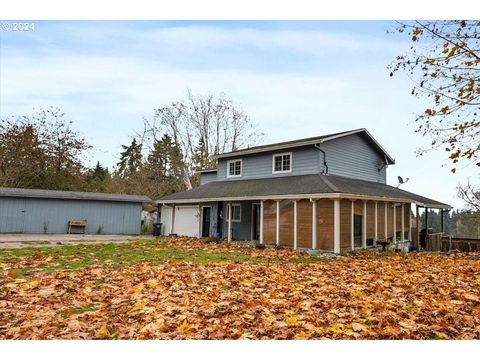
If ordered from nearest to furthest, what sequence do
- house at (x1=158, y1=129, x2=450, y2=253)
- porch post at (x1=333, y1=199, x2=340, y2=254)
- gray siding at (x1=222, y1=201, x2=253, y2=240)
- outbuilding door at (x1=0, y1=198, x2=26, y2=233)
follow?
porch post at (x1=333, y1=199, x2=340, y2=254), house at (x1=158, y1=129, x2=450, y2=253), gray siding at (x1=222, y1=201, x2=253, y2=240), outbuilding door at (x1=0, y1=198, x2=26, y2=233)

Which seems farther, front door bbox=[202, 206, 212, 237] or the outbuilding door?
front door bbox=[202, 206, 212, 237]

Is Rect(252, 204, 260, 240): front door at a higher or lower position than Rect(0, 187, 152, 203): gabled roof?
lower

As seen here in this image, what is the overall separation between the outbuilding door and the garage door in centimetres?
890

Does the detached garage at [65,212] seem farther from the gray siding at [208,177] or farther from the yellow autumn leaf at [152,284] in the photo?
the yellow autumn leaf at [152,284]

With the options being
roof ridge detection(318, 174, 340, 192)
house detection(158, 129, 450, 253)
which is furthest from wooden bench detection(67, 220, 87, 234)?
roof ridge detection(318, 174, 340, 192)

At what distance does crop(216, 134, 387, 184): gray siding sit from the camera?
19328 millimetres

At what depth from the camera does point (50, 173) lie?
110 ft

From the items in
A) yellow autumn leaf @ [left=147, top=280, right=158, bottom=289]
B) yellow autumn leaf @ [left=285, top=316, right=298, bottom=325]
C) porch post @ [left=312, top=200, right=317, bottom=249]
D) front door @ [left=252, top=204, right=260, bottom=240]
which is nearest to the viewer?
yellow autumn leaf @ [left=285, top=316, right=298, bottom=325]

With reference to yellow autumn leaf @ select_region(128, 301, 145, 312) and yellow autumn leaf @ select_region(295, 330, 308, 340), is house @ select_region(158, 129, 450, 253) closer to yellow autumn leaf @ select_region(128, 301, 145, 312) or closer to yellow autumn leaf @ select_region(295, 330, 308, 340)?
yellow autumn leaf @ select_region(128, 301, 145, 312)

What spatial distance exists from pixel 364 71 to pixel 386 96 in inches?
45.1

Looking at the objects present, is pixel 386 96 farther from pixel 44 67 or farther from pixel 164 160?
pixel 164 160

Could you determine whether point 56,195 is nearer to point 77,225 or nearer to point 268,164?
point 77,225

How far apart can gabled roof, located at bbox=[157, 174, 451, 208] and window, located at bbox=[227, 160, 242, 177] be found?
1.96ft

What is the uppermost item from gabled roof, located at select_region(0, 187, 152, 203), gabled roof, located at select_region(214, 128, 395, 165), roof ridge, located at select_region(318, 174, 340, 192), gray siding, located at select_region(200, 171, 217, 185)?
gabled roof, located at select_region(214, 128, 395, 165)
